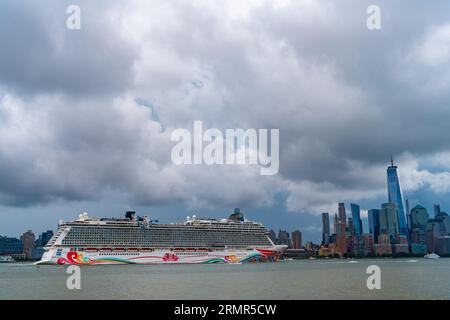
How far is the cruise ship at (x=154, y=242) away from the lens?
111 metres

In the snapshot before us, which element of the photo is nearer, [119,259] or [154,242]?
[119,259]

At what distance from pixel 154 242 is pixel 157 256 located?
4087 millimetres

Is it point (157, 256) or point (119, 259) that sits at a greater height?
point (157, 256)

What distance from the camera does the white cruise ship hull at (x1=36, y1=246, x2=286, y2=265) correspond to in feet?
358

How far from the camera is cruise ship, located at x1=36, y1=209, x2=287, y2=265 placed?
110625 mm

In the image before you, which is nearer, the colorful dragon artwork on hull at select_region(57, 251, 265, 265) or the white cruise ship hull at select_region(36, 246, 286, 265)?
the colorful dragon artwork on hull at select_region(57, 251, 265, 265)

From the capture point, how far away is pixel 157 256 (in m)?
119

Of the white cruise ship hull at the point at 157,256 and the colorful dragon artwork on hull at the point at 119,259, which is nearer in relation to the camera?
the colorful dragon artwork on hull at the point at 119,259

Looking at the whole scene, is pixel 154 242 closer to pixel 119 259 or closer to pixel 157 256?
pixel 157 256

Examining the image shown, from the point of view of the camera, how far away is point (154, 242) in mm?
121375

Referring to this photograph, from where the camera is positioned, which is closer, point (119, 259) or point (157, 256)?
point (119, 259)

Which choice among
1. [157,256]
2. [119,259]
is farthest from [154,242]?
[119,259]
